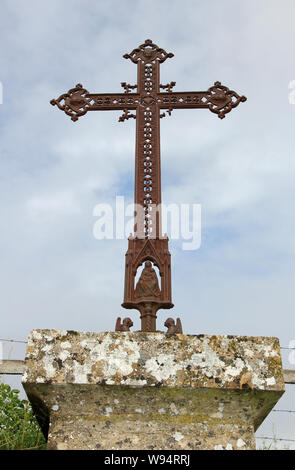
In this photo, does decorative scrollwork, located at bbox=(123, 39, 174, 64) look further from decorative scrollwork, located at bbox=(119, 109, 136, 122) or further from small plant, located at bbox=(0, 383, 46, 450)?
small plant, located at bbox=(0, 383, 46, 450)

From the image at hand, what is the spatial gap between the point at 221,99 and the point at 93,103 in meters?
1.24

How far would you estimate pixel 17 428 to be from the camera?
3094 mm

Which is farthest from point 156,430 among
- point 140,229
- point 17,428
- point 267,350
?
point 140,229

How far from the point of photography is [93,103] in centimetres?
432

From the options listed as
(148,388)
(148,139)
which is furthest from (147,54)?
(148,388)

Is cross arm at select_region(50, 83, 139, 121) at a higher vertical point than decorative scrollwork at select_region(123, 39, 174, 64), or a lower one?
lower

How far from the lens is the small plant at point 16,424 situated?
101 inches

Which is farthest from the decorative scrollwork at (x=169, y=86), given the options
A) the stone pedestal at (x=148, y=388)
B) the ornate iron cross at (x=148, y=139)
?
the stone pedestal at (x=148, y=388)

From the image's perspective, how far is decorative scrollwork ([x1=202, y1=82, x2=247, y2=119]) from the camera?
4.30 meters

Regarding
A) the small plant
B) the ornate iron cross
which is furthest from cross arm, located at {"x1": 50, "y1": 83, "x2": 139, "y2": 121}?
the small plant

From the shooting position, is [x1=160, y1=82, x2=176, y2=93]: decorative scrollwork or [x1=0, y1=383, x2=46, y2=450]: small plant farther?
[x1=160, y1=82, x2=176, y2=93]: decorative scrollwork

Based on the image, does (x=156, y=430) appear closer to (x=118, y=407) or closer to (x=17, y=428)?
(x=118, y=407)

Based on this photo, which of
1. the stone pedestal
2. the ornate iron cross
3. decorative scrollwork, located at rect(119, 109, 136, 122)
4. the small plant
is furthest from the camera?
decorative scrollwork, located at rect(119, 109, 136, 122)

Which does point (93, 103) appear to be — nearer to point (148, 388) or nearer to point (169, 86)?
point (169, 86)
